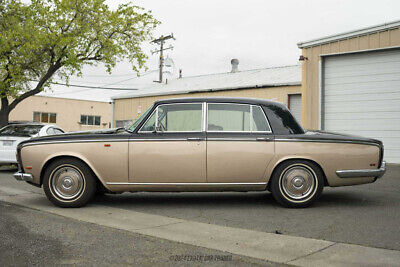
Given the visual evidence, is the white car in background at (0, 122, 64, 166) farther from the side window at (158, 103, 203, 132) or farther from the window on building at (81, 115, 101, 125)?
the window on building at (81, 115, 101, 125)

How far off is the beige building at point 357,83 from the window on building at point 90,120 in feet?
123

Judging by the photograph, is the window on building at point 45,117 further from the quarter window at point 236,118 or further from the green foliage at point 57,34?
the quarter window at point 236,118

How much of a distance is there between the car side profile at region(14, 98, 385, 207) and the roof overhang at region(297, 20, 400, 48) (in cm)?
794

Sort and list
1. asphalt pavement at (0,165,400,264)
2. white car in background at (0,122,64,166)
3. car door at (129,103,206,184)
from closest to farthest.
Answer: asphalt pavement at (0,165,400,264), car door at (129,103,206,184), white car in background at (0,122,64,166)

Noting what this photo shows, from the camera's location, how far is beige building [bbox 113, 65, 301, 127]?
67.1ft

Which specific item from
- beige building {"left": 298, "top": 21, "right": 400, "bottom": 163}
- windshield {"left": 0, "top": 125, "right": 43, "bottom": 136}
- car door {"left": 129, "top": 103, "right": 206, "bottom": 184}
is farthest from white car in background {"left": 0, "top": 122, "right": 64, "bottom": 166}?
beige building {"left": 298, "top": 21, "right": 400, "bottom": 163}

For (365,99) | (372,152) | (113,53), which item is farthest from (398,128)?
(113,53)

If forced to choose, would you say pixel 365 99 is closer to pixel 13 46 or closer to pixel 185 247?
pixel 185 247

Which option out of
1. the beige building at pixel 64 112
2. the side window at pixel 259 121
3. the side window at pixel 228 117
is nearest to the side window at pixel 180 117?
the side window at pixel 228 117

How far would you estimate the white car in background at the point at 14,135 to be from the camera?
1152 cm

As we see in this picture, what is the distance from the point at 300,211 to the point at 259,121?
1430mm

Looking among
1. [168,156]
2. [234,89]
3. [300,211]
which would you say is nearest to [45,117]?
[234,89]

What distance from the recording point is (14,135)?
11797 mm

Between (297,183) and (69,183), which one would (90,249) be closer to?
(69,183)
